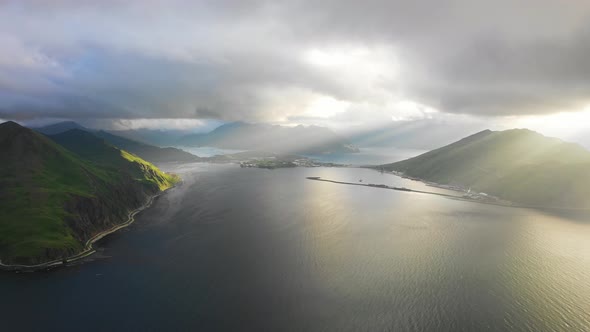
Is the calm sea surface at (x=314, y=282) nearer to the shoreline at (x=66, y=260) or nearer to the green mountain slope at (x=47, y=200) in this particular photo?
the shoreline at (x=66, y=260)

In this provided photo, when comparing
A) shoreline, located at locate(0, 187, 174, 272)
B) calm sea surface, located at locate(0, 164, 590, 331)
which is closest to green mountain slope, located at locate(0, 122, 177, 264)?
shoreline, located at locate(0, 187, 174, 272)

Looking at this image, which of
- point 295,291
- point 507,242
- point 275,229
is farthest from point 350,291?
point 507,242

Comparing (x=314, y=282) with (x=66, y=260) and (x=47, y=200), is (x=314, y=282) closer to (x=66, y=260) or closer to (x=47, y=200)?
(x=66, y=260)

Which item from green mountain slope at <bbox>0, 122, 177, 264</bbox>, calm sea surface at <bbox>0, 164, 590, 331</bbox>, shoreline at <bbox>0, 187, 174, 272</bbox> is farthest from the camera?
green mountain slope at <bbox>0, 122, 177, 264</bbox>

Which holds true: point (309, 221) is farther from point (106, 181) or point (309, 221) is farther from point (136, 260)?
point (106, 181)

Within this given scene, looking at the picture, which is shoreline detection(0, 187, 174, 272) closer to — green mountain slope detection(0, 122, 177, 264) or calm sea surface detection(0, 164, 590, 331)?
green mountain slope detection(0, 122, 177, 264)

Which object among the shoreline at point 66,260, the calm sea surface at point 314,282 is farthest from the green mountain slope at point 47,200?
the calm sea surface at point 314,282
